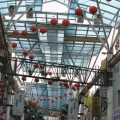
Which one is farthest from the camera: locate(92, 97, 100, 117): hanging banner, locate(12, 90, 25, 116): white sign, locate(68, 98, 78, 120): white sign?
locate(68, 98, 78, 120): white sign

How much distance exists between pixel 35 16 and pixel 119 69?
9.79 meters

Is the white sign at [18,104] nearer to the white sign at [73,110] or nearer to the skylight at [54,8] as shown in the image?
the white sign at [73,110]

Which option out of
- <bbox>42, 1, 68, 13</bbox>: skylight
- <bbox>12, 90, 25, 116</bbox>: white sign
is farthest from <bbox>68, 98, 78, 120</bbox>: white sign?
<bbox>42, 1, 68, 13</bbox>: skylight

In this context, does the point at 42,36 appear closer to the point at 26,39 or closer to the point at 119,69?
the point at 26,39

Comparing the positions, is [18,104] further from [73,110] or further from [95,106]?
[95,106]

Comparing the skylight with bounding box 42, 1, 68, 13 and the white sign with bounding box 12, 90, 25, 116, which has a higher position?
the skylight with bounding box 42, 1, 68, 13

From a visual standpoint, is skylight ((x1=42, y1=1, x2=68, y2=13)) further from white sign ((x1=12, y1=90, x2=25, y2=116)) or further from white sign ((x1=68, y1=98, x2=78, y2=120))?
white sign ((x1=68, y1=98, x2=78, y2=120))

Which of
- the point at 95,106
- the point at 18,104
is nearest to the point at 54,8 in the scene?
the point at 18,104

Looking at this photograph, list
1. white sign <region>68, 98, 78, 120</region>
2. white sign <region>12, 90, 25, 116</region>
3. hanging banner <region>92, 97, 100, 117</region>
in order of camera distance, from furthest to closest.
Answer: white sign <region>68, 98, 78, 120</region> < white sign <region>12, 90, 25, 116</region> < hanging banner <region>92, 97, 100, 117</region>

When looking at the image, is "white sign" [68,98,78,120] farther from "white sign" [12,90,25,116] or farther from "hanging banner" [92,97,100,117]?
"white sign" [12,90,25,116]

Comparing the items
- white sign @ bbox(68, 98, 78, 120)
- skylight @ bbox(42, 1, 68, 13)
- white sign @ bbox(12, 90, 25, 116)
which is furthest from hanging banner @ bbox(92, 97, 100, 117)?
skylight @ bbox(42, 1, 68, 13)

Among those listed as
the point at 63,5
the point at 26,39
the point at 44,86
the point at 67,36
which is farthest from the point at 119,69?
the point at 44,86

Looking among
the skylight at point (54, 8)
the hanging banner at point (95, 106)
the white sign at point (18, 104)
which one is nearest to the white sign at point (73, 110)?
the hanging banner at point (95, 106)

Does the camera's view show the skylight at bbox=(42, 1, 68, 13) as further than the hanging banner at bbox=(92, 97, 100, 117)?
Yes
